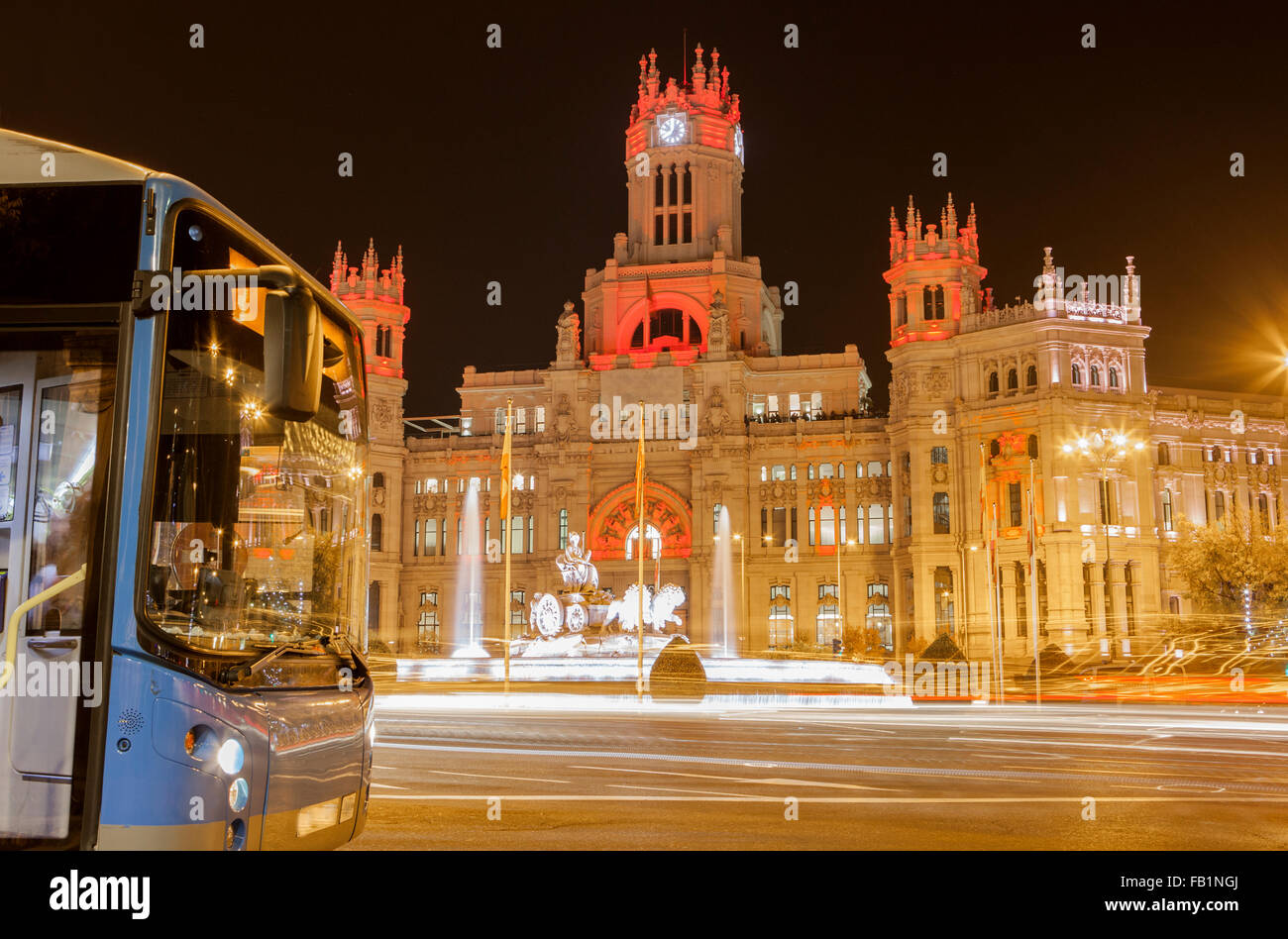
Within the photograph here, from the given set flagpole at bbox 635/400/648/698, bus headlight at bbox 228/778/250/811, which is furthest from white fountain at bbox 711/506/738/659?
bus headlight at bbox 228/778/250/811

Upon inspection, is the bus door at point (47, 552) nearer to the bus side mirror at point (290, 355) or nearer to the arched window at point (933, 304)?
the bus side mirror at point (290, 355)

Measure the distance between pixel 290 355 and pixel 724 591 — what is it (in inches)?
2667

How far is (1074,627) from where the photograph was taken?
196 feet

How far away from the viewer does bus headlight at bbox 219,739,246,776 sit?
5.47 m

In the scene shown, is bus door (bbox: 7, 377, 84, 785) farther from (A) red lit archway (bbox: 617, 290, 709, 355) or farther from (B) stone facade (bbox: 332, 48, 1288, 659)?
(A) red lit archway (bbox: 617, 290, 709, 355)

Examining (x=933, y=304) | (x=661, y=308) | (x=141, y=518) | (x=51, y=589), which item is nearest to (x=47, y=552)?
(x=51, y=589)

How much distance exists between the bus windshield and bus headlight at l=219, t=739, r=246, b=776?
46 centimetres

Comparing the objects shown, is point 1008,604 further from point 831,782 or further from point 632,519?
point 831,782

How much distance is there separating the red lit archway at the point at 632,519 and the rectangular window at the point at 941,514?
606 inches

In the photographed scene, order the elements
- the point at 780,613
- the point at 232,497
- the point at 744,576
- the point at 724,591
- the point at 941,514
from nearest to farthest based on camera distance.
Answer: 1. the point at 232,497
2. the point at 941,514
3. the point at 744,576
4. the point at 724,591
5. the point at 780,613

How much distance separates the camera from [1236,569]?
1913 inches

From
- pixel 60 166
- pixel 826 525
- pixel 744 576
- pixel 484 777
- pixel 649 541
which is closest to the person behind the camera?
pixel 60 166
